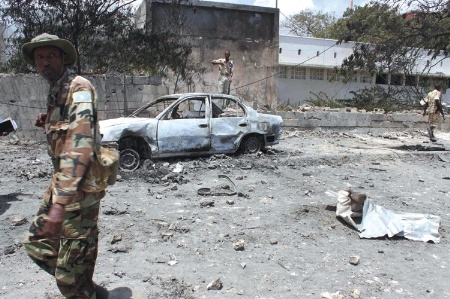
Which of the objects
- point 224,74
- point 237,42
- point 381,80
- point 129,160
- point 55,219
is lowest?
point 129,160

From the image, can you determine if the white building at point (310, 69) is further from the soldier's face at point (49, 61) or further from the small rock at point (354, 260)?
the soldier's face at point (49, 61)

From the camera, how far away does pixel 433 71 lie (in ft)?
91.4

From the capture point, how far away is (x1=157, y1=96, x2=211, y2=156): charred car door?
725 cm

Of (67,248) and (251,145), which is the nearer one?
(67,248)

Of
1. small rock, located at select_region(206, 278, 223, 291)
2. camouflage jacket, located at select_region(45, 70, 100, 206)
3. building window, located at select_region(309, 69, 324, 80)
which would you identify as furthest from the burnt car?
building window, located at select_region(309, 69, 324, 80)

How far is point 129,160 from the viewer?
6898 millimetres

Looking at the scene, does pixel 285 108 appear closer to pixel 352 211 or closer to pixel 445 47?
pixel 445 47

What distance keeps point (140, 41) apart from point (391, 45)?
7.19m

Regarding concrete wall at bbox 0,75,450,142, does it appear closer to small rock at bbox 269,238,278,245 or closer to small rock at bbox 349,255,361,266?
small rock at bbox 269,238,278,245

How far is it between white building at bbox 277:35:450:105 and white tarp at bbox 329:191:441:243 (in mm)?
19441

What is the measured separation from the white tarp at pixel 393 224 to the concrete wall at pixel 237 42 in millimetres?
10535

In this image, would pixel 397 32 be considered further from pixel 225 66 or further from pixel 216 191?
pixel 216 191

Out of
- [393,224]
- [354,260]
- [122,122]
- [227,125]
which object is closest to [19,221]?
[122,122]

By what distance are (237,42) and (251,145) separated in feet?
26.3
